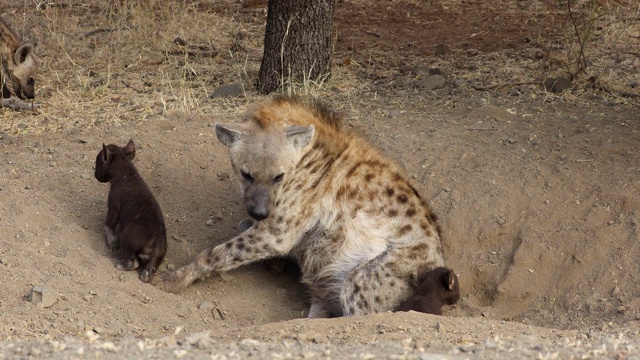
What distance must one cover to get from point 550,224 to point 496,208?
1.24 ft

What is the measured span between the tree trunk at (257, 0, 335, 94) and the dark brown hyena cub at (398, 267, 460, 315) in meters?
3.24

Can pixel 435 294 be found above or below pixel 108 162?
below

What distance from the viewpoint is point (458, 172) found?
6621 millimetres

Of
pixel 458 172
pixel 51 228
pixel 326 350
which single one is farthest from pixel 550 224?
pixel 51 228

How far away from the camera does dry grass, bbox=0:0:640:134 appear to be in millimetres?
7945

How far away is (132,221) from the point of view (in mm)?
5469

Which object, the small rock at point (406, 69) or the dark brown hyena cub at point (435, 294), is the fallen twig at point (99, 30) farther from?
the dark brown hyena cub at point (435, 294)

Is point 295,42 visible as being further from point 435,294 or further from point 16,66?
point 435,294

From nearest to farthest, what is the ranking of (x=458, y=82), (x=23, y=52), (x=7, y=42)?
(x=458, y=82)
(x=23, y=52)
(x=7, y=42)

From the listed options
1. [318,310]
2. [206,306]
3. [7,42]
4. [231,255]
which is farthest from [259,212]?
[7,42]

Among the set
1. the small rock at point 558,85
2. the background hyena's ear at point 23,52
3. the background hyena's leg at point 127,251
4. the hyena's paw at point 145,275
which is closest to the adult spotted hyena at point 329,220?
the hyena's paw at point 145,275

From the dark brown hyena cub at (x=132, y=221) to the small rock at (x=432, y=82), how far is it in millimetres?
3221

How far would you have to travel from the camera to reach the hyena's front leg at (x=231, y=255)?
5625mm

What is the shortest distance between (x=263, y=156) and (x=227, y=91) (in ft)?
9.61
